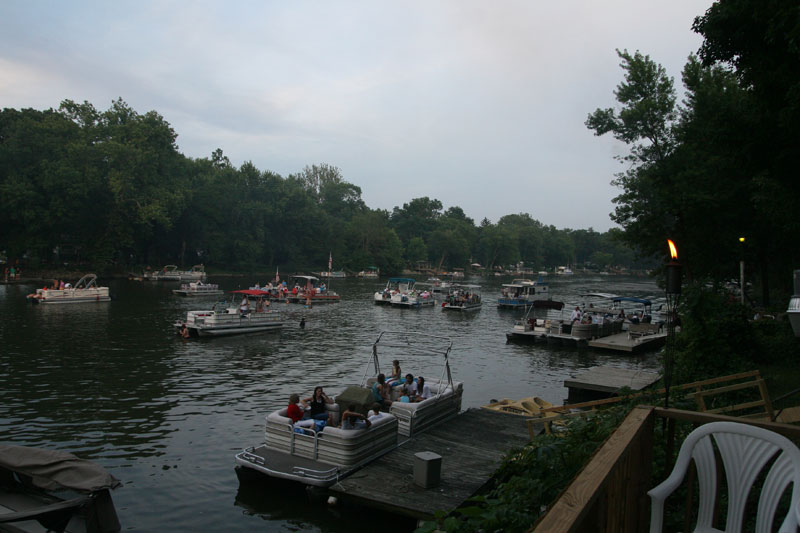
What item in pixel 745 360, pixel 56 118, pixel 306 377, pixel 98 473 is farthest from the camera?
pixel 56 118

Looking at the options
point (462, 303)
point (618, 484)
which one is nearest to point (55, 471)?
point (618, 484)

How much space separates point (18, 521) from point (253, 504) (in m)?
4.30

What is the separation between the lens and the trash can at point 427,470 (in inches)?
404

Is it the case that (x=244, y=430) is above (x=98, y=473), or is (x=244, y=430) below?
below

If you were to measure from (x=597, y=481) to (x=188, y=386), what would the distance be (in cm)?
2068

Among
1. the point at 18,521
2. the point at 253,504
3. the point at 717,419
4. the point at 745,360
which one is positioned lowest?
the point at 253,504

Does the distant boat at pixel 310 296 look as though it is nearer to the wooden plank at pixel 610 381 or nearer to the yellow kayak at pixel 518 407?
the wooden plank at pixel 610 381

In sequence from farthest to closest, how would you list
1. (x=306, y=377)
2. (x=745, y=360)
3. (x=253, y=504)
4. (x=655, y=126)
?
(x=655, y=126) → (x=306, y=377) → (x=745, y=360) → (x=253, y=504)

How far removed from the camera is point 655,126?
32.4 metres

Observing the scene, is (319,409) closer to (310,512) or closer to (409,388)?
(310,512)

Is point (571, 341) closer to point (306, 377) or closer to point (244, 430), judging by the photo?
point (306, 377)

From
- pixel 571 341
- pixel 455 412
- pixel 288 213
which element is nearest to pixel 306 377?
pixel 455 412

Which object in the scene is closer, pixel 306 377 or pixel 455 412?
pixel 455 412

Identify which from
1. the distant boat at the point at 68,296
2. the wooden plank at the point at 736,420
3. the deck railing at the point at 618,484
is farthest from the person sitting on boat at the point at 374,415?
the distant boat at the point at 68,296
